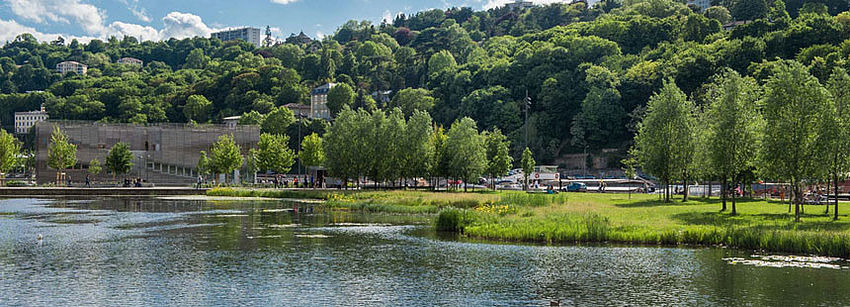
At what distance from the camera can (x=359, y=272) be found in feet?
108

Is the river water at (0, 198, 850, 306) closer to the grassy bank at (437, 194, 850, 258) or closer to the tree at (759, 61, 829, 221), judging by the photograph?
the grassy bank at (437, 194, 850, 258)

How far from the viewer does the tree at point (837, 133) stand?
44.2 m

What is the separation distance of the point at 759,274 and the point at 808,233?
7.96 m

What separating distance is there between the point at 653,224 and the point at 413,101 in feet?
472

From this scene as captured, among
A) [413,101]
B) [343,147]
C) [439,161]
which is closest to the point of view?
[343,147]

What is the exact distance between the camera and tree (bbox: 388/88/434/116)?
182250mm

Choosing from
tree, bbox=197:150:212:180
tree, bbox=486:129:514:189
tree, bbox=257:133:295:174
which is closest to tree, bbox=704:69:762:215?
tree, bbox=486:129:514:189

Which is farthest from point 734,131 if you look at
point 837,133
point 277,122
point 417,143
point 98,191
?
point 277,122

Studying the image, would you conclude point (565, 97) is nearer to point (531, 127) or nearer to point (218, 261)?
point (531, 127)

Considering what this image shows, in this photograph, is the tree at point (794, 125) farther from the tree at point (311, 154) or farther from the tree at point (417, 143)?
the tree at point (311, 154)

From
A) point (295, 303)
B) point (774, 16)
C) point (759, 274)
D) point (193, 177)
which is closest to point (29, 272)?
point (295, 303)

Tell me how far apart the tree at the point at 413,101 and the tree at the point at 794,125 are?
136 meters

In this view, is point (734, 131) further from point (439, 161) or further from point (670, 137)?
point (439, 161)

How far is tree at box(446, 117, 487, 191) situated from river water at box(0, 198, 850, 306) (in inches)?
1527
